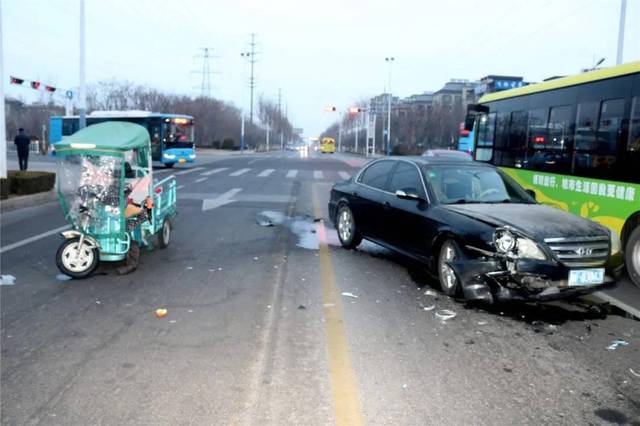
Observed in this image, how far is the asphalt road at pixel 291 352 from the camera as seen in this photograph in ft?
11.9

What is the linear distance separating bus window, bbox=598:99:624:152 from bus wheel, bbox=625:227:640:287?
4.53 feet

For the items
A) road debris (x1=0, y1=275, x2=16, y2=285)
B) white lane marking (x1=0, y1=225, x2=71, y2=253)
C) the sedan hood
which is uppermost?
the sedan hood

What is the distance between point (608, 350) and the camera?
484 centimetres

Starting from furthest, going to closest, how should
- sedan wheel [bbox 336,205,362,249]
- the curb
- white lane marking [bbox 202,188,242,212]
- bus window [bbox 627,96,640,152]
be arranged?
white lane marking [bbox 202,188,242,212] → the curb → sedan wheel [bbox 336,205,362,249] → bus window [bbox 627,96,640,152]

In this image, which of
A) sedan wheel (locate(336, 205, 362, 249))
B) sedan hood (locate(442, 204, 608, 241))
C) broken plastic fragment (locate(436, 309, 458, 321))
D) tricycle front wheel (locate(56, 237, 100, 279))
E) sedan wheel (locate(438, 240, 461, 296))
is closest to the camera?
broken plastic fragment (locate(436, 309, 458, 321))

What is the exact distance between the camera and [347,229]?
9312 millimetres

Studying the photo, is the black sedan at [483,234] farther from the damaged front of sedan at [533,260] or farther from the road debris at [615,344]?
the road debris at [615,344]

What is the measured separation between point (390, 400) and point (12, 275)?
548 centimetres

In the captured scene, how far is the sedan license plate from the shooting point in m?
5.57

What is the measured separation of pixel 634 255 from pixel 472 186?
2246 millimetres

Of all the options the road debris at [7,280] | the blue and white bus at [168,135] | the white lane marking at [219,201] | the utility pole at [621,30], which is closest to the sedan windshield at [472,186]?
the road debris at [7,280]

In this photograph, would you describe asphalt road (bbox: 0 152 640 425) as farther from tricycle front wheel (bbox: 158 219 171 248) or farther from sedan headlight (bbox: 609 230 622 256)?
tricycle front wheel (bbox: 158 219 171 248)

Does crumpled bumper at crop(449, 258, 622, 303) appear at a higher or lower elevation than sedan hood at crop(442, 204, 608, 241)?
lower

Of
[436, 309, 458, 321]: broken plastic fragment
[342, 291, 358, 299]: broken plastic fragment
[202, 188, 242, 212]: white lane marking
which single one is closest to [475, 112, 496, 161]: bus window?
[202, 188, 242, 212]: white lane marking
